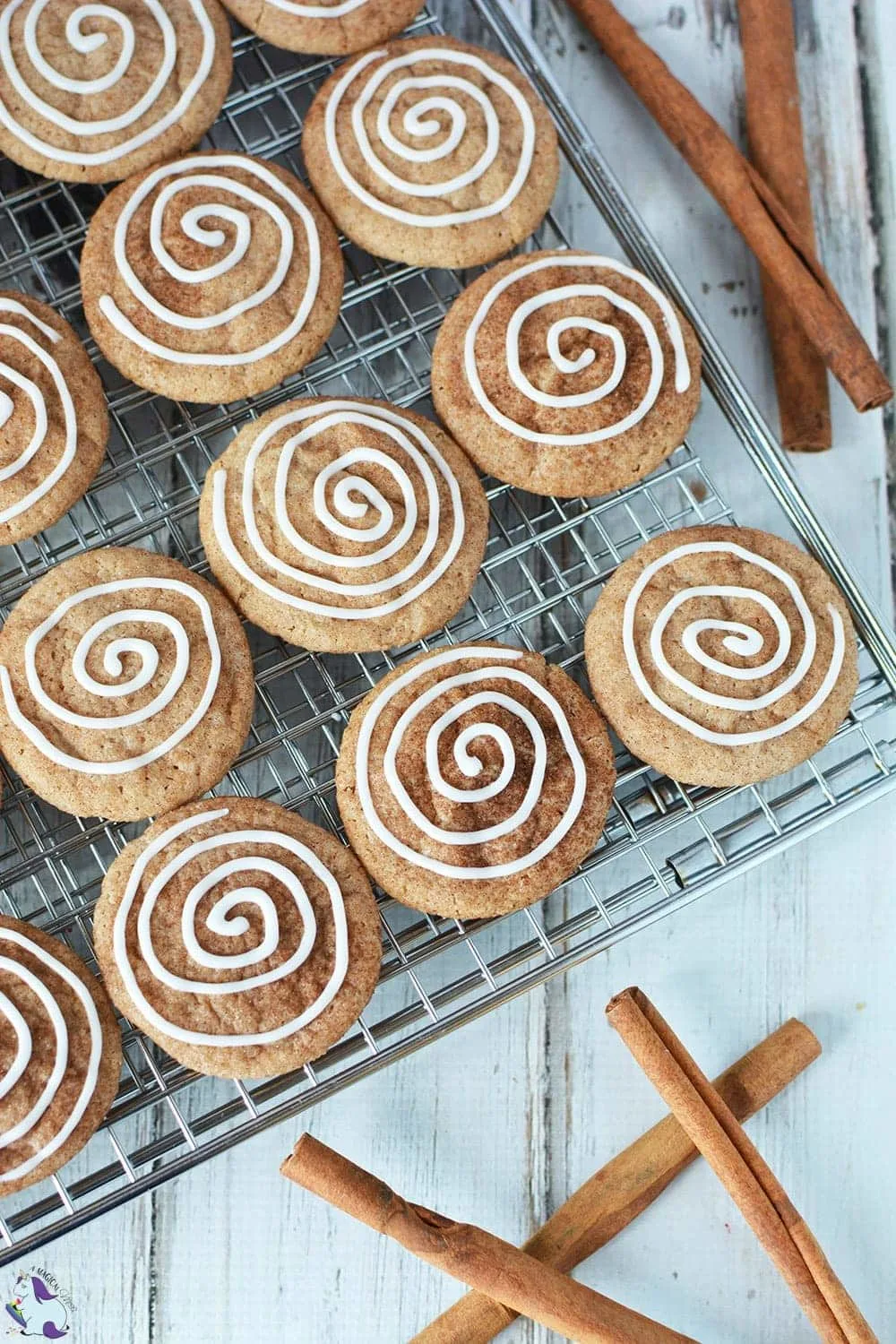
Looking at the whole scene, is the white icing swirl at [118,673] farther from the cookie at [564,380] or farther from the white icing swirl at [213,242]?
the cookie at [564,380]

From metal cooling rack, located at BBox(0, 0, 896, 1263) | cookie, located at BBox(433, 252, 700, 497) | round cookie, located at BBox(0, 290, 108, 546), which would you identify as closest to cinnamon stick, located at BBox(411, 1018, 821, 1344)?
metal cooling rack, located at BBox(0, 0, 896, 1263)

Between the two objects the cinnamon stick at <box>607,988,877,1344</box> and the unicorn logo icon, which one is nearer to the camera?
the cinnamon stick at <box>607,988,877,1344</box>

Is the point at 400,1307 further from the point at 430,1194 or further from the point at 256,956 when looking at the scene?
the point at 256,956

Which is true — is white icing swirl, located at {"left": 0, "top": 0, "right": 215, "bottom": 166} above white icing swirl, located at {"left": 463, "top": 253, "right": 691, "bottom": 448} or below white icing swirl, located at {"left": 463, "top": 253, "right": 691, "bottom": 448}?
above

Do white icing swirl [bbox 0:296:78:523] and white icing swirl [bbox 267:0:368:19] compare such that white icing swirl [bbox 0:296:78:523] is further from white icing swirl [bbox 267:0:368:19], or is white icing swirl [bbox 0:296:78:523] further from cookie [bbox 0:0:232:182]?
white icing swirl [bbox 267:0:368:19]

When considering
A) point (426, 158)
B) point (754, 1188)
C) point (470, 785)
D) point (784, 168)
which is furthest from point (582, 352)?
point (754, 1188)

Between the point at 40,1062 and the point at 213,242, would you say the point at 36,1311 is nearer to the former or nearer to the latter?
the point at 40,1062

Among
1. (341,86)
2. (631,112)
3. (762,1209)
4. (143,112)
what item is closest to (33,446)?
(143,112)
